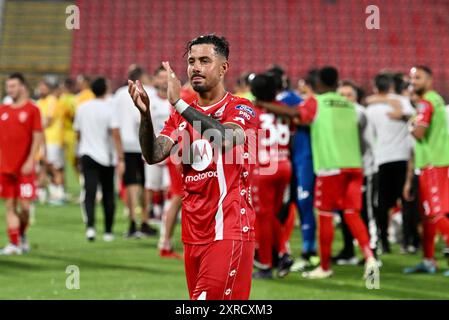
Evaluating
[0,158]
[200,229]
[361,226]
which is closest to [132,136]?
[0,158]

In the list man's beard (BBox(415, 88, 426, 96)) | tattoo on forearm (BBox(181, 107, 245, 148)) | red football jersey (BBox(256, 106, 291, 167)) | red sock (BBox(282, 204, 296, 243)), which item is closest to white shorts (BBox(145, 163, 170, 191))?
red sock (BBox(282, 204, 296, 243))

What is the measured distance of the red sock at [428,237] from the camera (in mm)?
9276

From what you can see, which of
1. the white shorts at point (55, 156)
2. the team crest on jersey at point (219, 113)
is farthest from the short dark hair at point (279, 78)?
the white shorts at point (55, 156)

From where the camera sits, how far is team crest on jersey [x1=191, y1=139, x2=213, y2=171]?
459cm

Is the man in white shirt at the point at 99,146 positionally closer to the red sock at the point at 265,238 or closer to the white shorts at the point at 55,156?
the red sock at the point at 265,238

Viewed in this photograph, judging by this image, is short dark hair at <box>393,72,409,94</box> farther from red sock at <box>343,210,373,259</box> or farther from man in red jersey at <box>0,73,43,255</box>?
man in red jersey at <box>0,73,43,255</box>

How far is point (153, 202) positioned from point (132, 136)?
94.1 inches

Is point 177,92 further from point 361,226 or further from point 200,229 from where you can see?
point 361,226

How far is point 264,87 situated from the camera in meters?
8.79

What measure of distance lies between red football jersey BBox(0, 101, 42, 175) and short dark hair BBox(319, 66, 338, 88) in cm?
346

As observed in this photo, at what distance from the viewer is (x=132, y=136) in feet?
40.1

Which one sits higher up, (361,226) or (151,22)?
(151,22)

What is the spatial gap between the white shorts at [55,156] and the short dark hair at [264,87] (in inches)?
367

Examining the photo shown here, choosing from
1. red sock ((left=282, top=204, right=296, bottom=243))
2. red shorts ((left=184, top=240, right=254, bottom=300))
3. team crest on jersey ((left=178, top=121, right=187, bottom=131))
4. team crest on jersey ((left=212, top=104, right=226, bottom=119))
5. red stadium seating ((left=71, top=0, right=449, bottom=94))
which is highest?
red stadium seating ((left=71, top=0, right=449, bottom=94))
